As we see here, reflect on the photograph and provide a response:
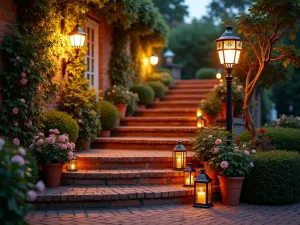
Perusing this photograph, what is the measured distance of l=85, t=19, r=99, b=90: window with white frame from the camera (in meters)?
9.88

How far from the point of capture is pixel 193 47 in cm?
2197

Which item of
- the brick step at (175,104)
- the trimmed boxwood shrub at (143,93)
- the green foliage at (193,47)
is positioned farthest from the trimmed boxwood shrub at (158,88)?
the green foliage at (193,47)

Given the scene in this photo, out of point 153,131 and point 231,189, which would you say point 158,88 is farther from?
point 231,189

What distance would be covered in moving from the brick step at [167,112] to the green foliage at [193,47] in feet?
35.3

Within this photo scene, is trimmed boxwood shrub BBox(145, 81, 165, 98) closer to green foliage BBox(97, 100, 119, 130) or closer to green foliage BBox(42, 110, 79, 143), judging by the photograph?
green foliage BBox(97, 100, 119, 130)

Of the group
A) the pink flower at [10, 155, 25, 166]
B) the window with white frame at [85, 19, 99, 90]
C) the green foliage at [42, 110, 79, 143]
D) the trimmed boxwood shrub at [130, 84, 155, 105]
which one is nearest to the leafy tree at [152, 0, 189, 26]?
the trimmed boxwood shrub at [130, 84, 155, 105]

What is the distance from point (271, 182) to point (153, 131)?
11.8 feet

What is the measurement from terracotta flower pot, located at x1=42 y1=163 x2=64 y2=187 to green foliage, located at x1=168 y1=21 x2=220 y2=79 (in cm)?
1571

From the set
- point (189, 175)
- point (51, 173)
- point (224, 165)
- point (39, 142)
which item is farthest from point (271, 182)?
point (39, 142)

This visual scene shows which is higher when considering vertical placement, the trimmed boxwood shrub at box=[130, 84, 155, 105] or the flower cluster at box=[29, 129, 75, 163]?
the trimmed boxwood shrub at box=[130, 84, 155, 105]

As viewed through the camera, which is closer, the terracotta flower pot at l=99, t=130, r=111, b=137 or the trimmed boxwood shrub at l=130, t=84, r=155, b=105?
the terracotta flower pot at l=99, t=130, r=111, b=137

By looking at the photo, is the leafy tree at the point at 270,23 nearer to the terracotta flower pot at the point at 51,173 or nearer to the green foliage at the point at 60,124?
the green foliage at the point at 60,124

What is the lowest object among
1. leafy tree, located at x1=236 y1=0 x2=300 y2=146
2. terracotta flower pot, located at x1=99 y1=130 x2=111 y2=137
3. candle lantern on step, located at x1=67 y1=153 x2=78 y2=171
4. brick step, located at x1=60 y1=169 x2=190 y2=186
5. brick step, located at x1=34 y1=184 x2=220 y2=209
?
brick step, located at x1=34 y1=184 x2=220 y2=209

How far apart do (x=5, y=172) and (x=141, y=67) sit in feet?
31.0
